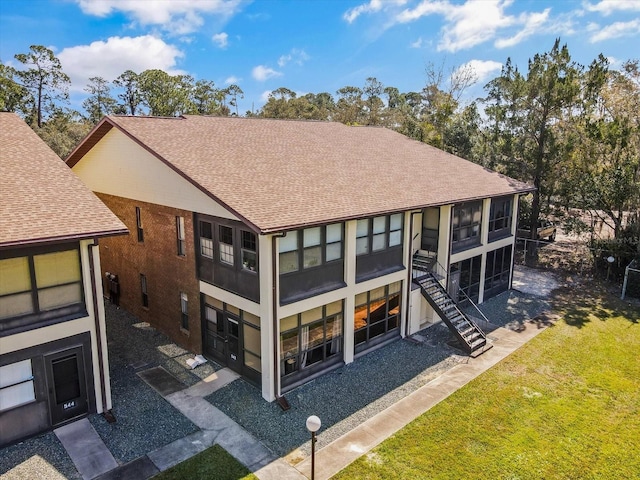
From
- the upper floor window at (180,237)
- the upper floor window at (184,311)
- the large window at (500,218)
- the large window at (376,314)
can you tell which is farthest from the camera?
the large window at (500,218)

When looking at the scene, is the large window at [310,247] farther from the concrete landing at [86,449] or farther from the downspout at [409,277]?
the concrete landing at [86,449]

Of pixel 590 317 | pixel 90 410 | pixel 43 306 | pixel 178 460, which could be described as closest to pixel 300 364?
pixel 178 460

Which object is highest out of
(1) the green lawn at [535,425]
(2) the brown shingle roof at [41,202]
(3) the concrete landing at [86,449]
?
(2) the brown shingle roof at [41,202]

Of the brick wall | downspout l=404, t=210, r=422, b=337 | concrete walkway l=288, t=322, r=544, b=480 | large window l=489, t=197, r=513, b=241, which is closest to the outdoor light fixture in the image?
large window l=489, t=197, r=513, b=241

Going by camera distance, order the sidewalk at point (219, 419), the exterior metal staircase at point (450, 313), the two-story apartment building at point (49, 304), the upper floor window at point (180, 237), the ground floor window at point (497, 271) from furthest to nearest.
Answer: the ground floor window at point (497, 271) → the exterior metal staircase at point (450, 313) → the upper floor window at point (180, 237) → the two-story apartment building at point (49, 304) → the sidewalk at point (219, 419)

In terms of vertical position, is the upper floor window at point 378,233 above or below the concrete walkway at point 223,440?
above

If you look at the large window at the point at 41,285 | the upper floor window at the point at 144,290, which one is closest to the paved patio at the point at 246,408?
the upper floor window at the point at 144,290

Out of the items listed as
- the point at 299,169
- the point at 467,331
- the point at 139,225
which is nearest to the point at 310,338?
the point at 299,169
